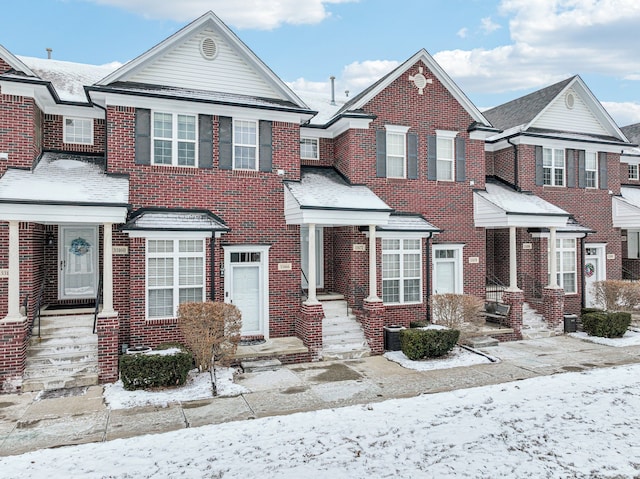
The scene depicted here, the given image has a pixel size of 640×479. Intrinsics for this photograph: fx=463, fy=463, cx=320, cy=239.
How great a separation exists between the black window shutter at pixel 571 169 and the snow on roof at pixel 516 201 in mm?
1782

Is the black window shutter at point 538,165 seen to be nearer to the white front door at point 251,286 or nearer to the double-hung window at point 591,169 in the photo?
the double-hung window at point 591,169

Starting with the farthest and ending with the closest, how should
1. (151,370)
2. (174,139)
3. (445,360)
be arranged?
1. (174,139)
2. (445,360)
3. (151,370)

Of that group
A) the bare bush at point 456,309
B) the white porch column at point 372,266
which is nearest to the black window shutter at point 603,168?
the bare bush at point 456,309

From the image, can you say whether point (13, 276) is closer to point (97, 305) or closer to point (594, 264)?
point (97, 305)

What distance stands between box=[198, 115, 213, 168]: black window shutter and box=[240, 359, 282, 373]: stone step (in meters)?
5.43

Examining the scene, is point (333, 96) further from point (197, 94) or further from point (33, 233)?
point (33, 233)

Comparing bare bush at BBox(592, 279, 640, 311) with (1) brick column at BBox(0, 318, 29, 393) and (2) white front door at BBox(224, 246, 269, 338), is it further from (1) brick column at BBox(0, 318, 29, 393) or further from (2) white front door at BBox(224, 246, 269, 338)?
(1) brick column at BBox(0, 318, 29, 393)

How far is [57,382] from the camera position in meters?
9.97

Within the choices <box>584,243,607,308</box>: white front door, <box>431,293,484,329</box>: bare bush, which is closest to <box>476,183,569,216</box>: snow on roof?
<box>584,243,607,308</box>: white front door

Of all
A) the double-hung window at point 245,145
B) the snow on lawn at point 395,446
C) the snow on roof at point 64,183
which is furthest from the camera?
the double-hung window at point 245,145

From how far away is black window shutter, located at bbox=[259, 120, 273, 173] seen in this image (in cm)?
1334

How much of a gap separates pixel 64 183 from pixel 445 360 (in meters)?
10.4

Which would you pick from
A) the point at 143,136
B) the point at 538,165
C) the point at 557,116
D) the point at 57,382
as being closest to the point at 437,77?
the point at 538,165

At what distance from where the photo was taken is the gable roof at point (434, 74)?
48.4 feet
